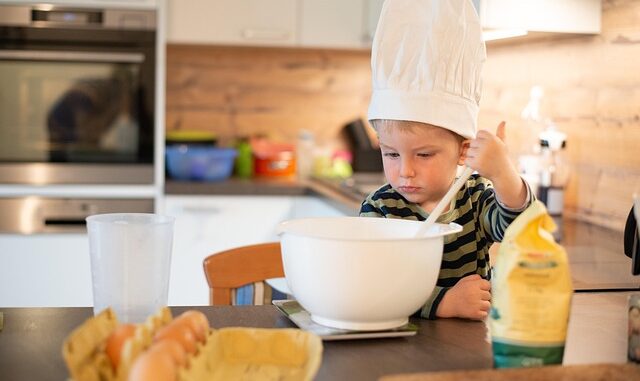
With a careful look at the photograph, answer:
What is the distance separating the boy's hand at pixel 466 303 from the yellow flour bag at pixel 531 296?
0.91 ft

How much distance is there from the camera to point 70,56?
127 inches

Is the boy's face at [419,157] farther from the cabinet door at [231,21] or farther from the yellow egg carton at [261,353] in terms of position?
the cabinet door at [231,21]

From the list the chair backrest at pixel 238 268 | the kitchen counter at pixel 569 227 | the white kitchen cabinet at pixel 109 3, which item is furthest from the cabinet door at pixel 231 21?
the chair backrest at pixel 238 268

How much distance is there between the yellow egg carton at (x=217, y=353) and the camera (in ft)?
2.79

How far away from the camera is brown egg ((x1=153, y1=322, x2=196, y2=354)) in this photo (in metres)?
0.88

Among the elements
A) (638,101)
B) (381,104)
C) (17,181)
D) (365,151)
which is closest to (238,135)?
(365,151)

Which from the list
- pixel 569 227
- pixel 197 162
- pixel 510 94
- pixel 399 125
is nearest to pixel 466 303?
pixel 399 125

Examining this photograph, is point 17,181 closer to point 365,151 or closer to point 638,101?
point 365,151

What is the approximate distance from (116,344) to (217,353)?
0.39ft

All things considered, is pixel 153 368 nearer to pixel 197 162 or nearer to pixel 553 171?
pixel 553 171

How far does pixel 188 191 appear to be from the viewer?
326 cm

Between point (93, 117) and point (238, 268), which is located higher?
point (93, 117)

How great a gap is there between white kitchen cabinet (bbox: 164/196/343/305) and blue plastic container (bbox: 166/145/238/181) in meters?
0.15

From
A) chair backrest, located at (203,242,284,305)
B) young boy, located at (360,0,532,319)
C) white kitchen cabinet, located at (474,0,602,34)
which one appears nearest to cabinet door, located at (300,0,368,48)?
white kitchen cabinet, located at (474,0,602,34)
